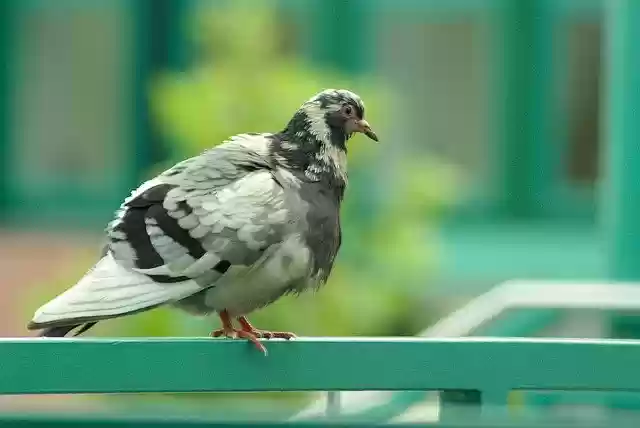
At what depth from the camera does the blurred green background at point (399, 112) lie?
580 cm

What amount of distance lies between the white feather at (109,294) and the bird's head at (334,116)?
327 millimetres

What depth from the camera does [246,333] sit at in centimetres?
185

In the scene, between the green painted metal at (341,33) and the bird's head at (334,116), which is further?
the green painted metal at (341,33)

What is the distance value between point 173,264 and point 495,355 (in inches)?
18.4

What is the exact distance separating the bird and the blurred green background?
10.1 ft

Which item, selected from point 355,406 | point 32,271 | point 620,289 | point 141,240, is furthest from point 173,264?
point 32,271

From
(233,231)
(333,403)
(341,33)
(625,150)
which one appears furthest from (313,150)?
(341,33)

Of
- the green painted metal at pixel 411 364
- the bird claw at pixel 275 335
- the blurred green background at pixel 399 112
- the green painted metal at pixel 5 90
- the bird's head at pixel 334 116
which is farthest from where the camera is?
the green painted metal at pixel 5 90

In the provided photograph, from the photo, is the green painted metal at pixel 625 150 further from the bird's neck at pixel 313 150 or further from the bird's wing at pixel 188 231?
the bird's wing at pixel 188 231

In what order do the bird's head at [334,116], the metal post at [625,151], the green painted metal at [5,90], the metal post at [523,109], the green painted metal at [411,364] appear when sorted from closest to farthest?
1. the green painted metal at [411,364]
2. the bird's head at [334,116]
3. the metal post at [625,151]
4. the metal post at [523,109]
5. the green painted metal at [5,90]

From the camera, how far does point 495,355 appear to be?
172cm

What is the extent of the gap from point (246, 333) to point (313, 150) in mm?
311

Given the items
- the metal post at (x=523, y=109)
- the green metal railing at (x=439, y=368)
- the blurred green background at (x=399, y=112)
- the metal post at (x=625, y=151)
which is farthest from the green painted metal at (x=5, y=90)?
the green metal railing at (x=439, y=368)

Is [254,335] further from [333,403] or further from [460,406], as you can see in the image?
[460,406]
